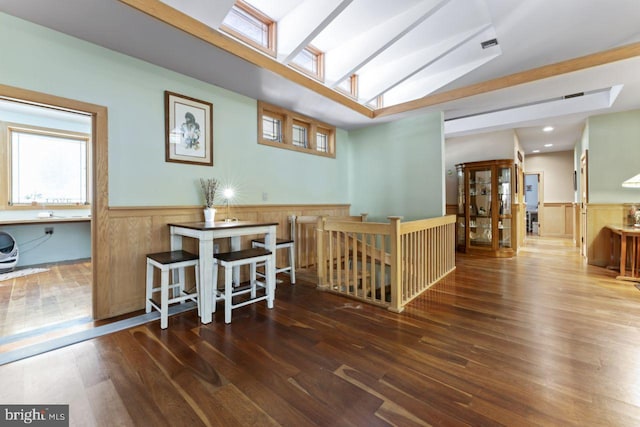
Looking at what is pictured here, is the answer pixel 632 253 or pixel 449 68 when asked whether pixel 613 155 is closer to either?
pixel 632 253

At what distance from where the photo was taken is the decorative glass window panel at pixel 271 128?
402 cm

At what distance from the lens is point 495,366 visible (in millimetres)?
1752

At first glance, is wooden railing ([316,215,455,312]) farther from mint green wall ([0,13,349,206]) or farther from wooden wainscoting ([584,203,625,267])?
wooden wainscoting ([584,203,625,267])

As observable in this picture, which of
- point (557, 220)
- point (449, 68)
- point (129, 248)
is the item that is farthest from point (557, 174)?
point (129, 248)

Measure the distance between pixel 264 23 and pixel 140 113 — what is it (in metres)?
1.71

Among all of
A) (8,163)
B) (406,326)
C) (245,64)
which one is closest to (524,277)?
(406,326)

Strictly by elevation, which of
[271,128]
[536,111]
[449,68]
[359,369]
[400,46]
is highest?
[400,46]

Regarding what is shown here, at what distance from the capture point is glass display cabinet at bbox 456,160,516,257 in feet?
18.2

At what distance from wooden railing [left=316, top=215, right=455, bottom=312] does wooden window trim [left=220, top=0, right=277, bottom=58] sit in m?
2.09

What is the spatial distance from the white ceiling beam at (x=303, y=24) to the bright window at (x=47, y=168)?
14.8ft

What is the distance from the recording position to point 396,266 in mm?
2732

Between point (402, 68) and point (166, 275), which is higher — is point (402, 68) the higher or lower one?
the higher one

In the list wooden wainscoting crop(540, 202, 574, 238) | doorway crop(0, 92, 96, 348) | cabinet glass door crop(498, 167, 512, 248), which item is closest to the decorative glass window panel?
doorway crop(0, 92, 96, 348)

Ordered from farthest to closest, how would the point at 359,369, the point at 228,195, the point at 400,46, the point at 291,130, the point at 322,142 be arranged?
the point at 322,142 < the point at 291,130 < the point at 400,46 < the point at 228,195 < the point at 359,369
